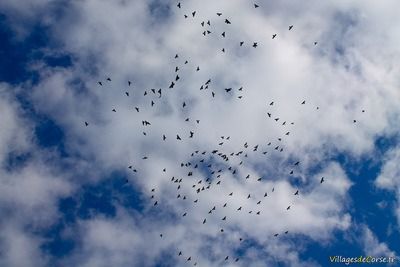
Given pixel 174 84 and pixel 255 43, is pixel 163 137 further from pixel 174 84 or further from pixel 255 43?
pixel 255 43

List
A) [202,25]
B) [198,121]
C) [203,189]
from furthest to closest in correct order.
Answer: [203,189], [198,121], [202,25]

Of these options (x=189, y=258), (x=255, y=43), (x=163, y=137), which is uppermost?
(x=255, y=43)

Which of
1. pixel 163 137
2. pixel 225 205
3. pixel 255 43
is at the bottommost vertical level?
pixel 225 205

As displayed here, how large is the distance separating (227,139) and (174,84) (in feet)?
30.1

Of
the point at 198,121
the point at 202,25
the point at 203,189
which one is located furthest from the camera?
the point at 203,189

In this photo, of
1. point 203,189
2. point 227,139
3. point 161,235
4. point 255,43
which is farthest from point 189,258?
point 255,43

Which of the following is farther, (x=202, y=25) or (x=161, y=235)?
(x=161, y=235)

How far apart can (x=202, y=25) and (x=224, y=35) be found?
2.45 m

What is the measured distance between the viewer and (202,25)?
48.8 m

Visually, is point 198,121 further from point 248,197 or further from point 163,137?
point 248,197

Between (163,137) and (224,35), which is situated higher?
(224,35)

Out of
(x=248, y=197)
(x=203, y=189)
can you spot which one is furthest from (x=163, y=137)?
(x=248, y=197)

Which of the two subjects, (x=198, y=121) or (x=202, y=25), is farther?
(x=198, y=121)

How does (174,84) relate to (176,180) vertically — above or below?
above
